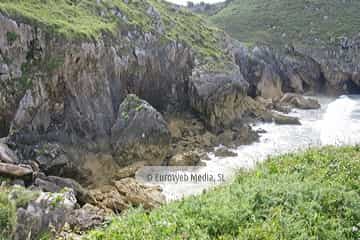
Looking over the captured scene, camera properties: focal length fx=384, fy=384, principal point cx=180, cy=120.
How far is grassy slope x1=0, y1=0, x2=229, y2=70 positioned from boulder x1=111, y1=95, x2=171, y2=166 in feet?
16.5

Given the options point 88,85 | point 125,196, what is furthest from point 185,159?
point 88,85

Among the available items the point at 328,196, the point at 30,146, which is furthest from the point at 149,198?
the point at 328,196

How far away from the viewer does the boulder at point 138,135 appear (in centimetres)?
2120

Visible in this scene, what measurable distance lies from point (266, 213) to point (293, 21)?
6568 cm

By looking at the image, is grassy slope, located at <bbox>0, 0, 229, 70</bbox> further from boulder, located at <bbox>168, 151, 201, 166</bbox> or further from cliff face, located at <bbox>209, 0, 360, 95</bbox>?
cliff face, located at <bbox>209, 0, 360, 95</bbox>

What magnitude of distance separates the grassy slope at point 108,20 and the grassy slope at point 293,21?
2063 centimetres

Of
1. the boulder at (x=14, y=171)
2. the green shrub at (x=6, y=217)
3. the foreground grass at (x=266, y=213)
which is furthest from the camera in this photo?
the boulder at (x=14, y=171)

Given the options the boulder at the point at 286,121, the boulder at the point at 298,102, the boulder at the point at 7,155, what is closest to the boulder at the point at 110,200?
the boulder at the point at 7,155

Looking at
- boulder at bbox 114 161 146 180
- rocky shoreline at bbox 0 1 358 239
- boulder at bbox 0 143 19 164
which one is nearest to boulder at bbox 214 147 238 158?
rocky shoreline at bbox 0 1 358 239

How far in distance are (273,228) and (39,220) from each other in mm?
5162

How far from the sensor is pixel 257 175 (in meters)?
8.50

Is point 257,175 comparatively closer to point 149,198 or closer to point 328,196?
point 328,196

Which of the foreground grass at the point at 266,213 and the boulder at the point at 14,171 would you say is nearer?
the foreground grass at the point at 266,213

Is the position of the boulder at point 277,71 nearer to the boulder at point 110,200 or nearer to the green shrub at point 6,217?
the boulder at point 110,200
